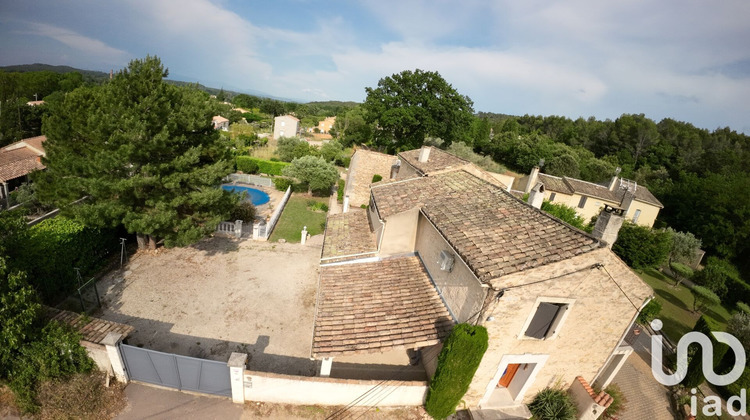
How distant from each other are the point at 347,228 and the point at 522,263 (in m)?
9.63

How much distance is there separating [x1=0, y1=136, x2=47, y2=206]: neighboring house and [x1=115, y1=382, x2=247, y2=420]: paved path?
68.5ft

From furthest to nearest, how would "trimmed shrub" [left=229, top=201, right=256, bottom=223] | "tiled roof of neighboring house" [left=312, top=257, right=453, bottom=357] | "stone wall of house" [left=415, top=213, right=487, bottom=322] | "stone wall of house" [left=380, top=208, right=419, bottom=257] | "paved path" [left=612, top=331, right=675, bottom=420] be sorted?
"trimmed shrub" [left=229, top=201, right=256, bottom=223] → "stone wall of house" [left=380, top=208, right=419, bottom=257] → "paved path" [left=612, top=331, right=675, bottom=420] → "tiled roof of neighboring house" [left=312, top=257, right=453, bottom=357] → "stone wall of house" [left=415, top=213, right=487, bottom=322]

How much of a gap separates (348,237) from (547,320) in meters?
9.22

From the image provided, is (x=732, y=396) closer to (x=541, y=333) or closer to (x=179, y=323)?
(x=541, y=333)

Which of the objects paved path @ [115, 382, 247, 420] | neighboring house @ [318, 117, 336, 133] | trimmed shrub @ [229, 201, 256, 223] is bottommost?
paved path @ [115, 382, 247, 420]

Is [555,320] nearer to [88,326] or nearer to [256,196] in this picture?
[88,326]

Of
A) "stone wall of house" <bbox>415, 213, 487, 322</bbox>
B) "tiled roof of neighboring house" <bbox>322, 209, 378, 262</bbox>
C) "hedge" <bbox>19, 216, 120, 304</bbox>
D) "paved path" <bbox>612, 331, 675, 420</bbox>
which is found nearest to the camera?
"stone wall of house" <bbox>415, 213, 487, 322</bbox>

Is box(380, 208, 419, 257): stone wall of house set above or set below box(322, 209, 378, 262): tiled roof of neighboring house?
above

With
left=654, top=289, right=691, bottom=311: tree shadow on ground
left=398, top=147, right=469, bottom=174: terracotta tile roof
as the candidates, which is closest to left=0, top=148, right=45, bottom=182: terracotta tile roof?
left=398, top=147, right=469, bottom=174: terracotta tile roof

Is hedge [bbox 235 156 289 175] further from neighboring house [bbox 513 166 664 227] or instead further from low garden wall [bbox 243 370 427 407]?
low garden wall [bbox 243 370 427 407]

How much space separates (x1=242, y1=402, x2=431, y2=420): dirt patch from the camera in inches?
381

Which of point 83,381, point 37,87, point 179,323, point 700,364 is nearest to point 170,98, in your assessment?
point 179,323

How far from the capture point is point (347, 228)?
656 inches

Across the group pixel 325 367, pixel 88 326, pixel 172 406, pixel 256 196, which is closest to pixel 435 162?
pixel 325 367
